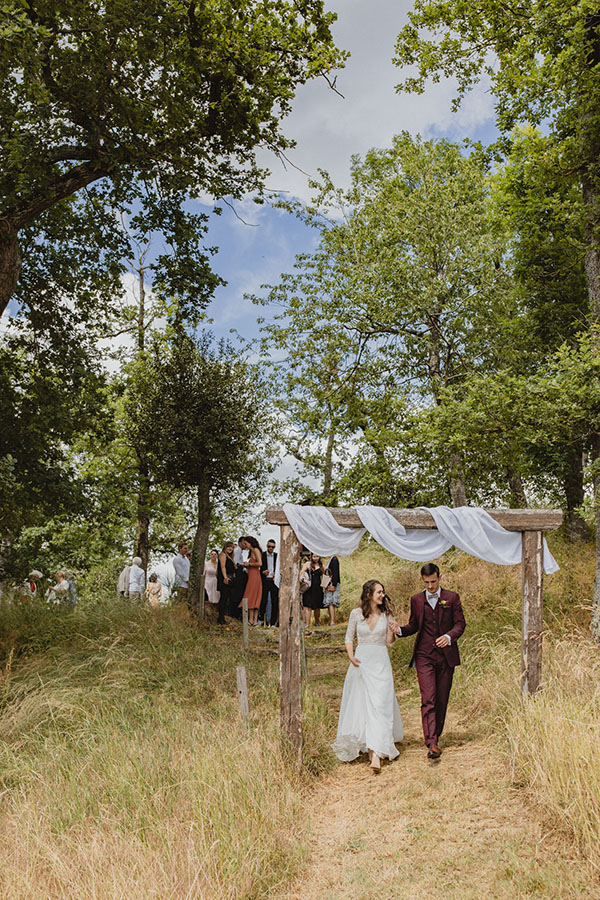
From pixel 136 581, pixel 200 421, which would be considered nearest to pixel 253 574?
pixel 136 581

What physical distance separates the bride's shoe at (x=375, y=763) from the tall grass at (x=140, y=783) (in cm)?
89

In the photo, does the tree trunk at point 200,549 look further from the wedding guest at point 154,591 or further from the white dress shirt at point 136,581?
the wedding guest at point 154,591

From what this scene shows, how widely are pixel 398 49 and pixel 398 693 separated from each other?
13.7 meters

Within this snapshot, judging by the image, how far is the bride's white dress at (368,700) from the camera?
334 inches

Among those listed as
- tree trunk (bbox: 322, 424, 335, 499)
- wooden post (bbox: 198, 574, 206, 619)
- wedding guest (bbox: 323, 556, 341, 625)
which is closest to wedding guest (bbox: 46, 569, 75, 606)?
wooden post (bbox: 198, 574, 206, 619)

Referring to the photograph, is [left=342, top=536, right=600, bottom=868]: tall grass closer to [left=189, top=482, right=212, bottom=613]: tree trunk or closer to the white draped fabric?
the white draped fabric

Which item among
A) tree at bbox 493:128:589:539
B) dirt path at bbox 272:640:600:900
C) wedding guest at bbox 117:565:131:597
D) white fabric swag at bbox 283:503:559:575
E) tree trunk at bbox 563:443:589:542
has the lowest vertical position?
dirt path at bbox 272:640:600:900

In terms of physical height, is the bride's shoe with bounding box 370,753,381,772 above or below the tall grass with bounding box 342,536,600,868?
below

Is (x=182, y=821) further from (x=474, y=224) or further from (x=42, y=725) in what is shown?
(x=474, y=224)

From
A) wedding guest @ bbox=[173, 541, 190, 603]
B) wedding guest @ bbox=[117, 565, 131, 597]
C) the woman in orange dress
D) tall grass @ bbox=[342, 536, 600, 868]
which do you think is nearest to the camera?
tall grass @ bbox=[342, 536, 600, 868]

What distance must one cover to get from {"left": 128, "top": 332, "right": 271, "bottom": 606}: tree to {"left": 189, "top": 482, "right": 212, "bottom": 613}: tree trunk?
26 millimetres

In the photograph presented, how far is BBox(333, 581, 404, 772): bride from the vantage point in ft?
27.9

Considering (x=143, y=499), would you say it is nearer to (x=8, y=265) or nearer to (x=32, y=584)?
(x=32, y=584)

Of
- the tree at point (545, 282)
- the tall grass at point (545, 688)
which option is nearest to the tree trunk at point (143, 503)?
the tall grass at point (545, 688)
